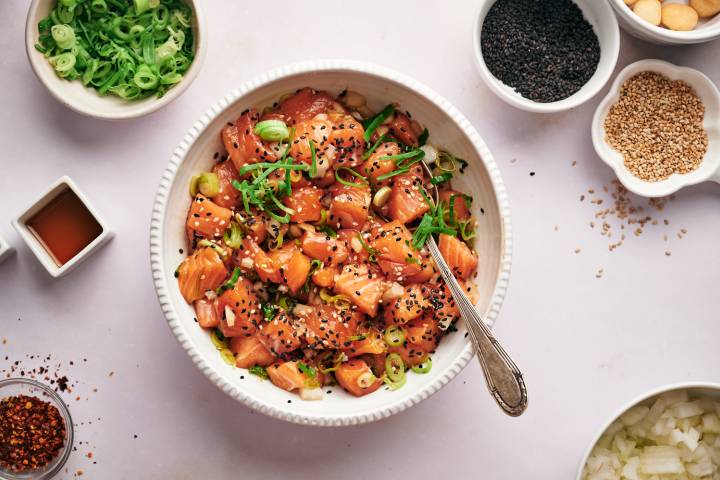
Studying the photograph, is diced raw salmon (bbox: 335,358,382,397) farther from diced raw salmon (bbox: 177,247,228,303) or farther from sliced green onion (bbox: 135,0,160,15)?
sliced green onion (bbox: 135,0,160,15)

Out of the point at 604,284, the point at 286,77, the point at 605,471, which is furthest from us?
the point at 604,284

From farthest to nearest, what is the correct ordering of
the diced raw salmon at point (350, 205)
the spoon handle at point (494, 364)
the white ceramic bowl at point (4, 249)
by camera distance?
the white ceramic bowl at point (4, 249) < the diced raw salmon at point (350, 205) < the spoon handle at point (494, 364)

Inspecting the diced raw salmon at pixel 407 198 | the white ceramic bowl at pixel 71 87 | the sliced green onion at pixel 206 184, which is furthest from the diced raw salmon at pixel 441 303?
the white ceramic bowl at pixel 71 87

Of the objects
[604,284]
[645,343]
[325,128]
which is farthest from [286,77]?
[645,343]

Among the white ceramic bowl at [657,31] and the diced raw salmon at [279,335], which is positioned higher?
the white ceramic bowl at [657,31]

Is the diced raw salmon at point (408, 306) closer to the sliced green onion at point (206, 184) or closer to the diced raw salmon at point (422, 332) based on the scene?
the diced raw salmon at point (422, 332)

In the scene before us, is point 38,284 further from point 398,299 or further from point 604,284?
point 604,284

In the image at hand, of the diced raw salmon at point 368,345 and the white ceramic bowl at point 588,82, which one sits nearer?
the diced raw salmon at point 368,345
